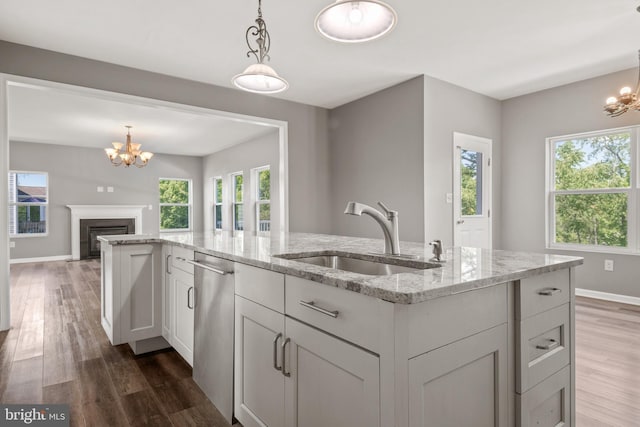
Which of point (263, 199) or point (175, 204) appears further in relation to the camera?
point (175, 204)

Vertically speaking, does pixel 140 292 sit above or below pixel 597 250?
below

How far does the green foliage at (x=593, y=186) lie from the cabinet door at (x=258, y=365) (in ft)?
14.9

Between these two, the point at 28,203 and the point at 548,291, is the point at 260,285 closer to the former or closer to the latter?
the point at 548,291

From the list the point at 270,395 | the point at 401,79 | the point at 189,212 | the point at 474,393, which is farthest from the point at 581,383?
the point at 189,212

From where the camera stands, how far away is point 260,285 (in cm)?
148

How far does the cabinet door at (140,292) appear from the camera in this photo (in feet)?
8.49

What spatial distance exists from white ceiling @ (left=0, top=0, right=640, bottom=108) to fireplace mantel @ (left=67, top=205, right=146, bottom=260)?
18.1ft

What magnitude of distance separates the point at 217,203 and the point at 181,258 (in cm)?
719

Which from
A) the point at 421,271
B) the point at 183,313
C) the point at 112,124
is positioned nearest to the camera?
the point at 421,271

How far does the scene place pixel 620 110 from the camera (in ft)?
11.4

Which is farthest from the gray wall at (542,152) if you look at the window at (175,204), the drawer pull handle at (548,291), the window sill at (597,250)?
the window at (175,204)

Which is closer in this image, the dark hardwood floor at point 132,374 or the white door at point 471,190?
the dark hardwood floor at point 132,374

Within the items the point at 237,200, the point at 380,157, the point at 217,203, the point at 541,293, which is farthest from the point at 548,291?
the point at 217,203

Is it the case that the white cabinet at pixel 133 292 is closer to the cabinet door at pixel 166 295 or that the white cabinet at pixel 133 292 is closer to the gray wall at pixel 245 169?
the cabinet door at pixel 166 295
